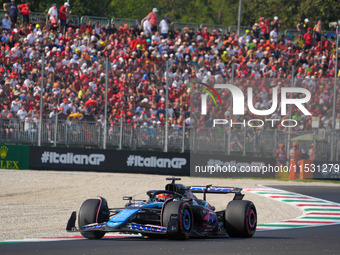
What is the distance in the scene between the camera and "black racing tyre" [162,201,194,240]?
31.0 feet

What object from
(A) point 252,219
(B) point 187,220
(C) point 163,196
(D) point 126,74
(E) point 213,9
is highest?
(E) point 213,9

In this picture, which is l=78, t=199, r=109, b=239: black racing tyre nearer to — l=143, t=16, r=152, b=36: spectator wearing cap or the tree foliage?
l=143, t=16, r=152, b=36: spectator wearing cap

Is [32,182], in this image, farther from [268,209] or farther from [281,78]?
[281,78]

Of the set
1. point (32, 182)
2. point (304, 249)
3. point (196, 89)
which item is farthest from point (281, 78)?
point (304, 249)

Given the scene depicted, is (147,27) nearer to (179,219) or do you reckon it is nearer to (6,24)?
(6,24)

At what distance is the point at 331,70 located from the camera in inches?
1042

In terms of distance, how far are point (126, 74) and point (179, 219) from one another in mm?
14447

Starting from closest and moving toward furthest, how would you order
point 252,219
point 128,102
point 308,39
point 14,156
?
point 252,219, point 128,102, point 14,156, point 308,39

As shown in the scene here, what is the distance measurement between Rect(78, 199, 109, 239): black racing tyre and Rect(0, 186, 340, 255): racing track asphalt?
25 cm

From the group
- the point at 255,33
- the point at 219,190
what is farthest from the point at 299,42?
the point at 219,190

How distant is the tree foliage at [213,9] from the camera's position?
42.5 metres

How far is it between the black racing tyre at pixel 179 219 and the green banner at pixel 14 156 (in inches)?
597

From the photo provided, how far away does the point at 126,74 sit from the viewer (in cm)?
2344

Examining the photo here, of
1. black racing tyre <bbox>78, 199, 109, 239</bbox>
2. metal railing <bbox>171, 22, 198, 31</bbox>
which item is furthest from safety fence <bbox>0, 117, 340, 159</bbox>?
black racing tyre <bbox>78, 199, 109, 239</bbox>
